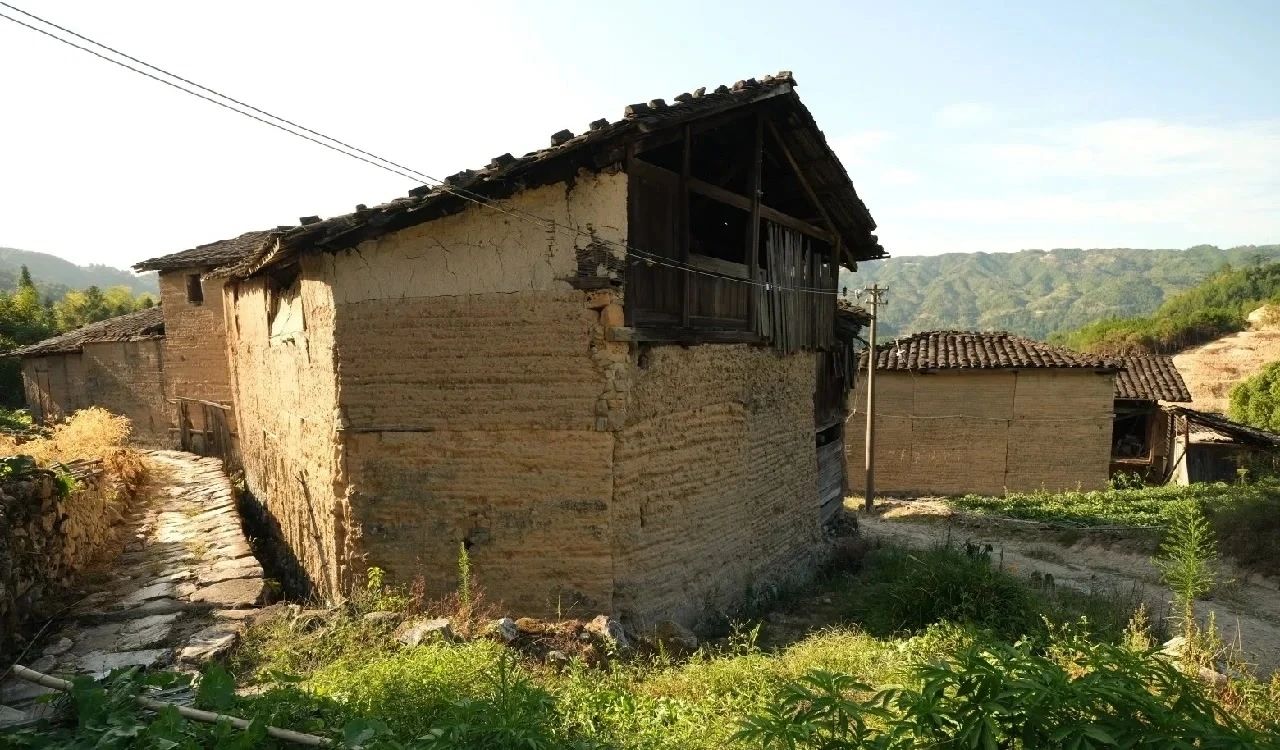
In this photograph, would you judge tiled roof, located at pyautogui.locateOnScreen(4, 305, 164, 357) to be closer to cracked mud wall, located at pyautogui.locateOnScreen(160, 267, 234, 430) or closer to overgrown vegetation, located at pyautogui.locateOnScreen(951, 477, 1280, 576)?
cracked mud wall, located at pyautogui.locateOnScreen(160, 267, 234, 430)

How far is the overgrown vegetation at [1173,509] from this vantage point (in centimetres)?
1172

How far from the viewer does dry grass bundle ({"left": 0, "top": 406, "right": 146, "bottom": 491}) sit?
321 inches

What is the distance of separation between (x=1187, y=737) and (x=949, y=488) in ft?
59.0

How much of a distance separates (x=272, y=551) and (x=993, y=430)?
18.1 m

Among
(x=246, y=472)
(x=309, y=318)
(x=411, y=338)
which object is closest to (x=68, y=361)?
(x=246, y=472)

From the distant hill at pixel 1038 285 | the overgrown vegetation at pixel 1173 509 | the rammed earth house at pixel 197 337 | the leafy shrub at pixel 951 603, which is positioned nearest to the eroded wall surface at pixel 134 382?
the rammed earth house at pixel 197 337

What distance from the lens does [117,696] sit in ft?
11.0

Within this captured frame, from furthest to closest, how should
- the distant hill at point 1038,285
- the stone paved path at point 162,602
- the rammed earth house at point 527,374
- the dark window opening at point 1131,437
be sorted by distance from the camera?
the distant hill at point 1038,285, the dark window opening at point 1131,437, the rammed earth house at point 527,374, the stone paved path at point 162,602

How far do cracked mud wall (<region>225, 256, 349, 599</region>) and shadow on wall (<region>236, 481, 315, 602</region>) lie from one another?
0.06m

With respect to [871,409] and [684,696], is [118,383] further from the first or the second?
[871,409]

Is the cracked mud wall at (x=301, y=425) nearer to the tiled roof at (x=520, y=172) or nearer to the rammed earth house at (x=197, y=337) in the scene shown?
the tiled roof at (x=520, y=172)

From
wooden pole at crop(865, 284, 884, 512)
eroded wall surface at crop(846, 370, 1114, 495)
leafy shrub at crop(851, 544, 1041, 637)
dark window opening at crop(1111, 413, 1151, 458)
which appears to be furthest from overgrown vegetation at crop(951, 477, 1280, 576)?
leafy shrub at crop(851, 544, 1041, 637)

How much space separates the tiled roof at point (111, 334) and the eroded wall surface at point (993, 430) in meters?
20.2

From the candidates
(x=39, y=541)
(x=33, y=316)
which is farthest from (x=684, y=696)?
(x=33, y=316)
